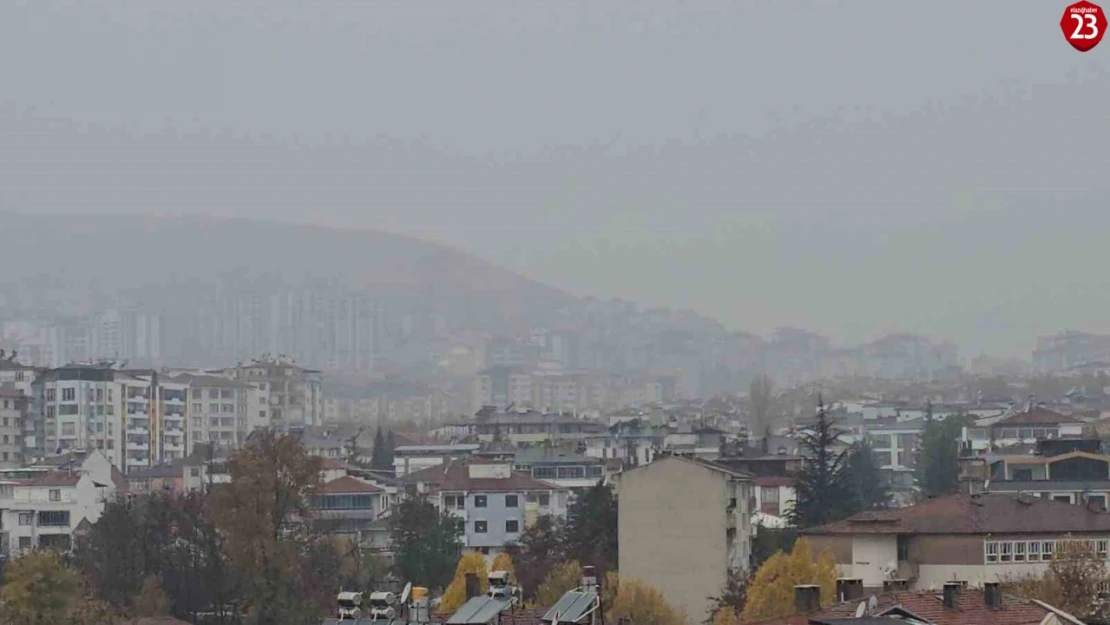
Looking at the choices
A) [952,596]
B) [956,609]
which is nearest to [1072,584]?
[952,596]

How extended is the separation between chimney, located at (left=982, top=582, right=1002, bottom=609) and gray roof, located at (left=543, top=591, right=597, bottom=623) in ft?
14.3

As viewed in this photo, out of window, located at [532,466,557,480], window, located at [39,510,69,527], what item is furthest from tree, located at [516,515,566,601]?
window, located at [532,466,557,480]

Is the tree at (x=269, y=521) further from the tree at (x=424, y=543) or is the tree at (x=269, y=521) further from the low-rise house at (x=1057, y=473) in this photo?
the low-rise house at (x=1057, y=473)

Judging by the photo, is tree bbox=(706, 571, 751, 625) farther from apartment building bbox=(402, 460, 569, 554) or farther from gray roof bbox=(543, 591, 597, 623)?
apartment building bbox=(402, 460, 569, 554)

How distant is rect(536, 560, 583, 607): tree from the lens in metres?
42.3

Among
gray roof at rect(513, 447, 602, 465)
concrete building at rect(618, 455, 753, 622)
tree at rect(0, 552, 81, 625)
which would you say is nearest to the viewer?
tree at rect(0, 552, 81, 625)

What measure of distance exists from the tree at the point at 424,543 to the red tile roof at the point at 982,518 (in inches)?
565

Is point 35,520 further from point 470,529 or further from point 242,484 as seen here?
point 242,484

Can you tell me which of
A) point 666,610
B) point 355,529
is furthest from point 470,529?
point 666,610

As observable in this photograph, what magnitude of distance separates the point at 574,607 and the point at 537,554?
30.6 metres

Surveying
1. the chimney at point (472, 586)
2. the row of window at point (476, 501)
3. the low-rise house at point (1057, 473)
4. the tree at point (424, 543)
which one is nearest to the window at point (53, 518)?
the row of window at point (476, 501)

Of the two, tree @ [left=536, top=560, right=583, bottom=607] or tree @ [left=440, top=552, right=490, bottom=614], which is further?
tree @ [left=536, top=560, right=583, bottom=607]

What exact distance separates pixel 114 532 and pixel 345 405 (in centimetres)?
13503

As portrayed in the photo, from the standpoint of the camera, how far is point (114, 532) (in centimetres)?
5103
